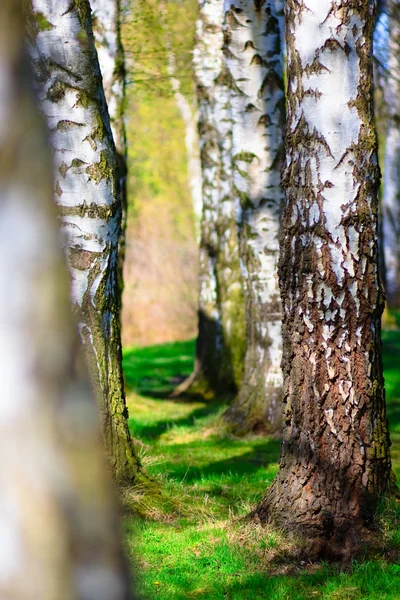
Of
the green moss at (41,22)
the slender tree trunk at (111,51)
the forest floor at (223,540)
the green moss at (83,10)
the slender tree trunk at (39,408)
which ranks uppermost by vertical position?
the slender tree trunk at (111,51)

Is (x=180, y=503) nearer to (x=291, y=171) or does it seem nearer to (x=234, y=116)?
(x=291, y=171)

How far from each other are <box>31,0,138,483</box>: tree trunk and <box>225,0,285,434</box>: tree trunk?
271 centimetres

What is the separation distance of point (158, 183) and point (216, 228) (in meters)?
15.2

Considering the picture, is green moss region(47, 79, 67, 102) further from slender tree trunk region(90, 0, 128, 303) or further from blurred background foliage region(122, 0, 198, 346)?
blurred background foliage region(122, 0, 198, 346)

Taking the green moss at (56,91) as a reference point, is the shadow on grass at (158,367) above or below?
below

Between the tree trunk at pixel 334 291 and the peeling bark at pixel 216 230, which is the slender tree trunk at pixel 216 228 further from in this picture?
the tree trunk at pixel 334 291

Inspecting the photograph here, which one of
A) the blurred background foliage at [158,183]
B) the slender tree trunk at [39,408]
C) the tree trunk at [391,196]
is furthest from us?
the tree trunk at [391,196]

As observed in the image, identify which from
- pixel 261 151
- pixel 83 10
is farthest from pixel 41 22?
pixel 261 151

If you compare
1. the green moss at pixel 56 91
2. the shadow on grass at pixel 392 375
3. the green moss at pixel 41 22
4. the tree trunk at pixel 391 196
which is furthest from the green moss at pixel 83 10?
the tree trunk at pixel 391 196

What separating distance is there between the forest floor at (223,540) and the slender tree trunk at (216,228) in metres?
2.54

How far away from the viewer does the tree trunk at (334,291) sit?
13.8 feet

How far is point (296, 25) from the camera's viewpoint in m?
4.36

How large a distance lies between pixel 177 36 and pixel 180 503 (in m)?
7.58

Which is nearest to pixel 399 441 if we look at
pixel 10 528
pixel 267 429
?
pixel 267 429
